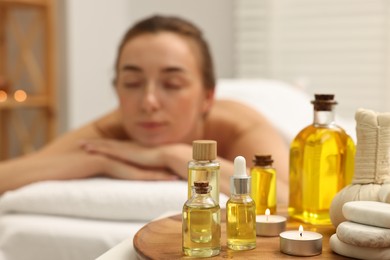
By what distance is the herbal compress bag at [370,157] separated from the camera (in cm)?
94

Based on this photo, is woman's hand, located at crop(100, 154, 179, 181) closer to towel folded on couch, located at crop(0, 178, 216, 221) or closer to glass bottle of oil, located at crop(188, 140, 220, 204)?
towel folded on couch, located at crop(0, 178, 216, 221)

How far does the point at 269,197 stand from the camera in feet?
3.52

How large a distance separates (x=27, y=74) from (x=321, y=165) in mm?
2294

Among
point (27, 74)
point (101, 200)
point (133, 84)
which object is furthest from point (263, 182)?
point (27, 74)

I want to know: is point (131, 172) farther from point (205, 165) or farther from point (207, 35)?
point (207, 35)

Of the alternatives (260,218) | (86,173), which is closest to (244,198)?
(260,218)

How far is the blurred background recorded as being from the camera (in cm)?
293

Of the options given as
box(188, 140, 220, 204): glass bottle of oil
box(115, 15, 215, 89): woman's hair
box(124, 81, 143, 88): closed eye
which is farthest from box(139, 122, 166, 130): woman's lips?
box(188, 140, 220, 204): glass bottle of oil

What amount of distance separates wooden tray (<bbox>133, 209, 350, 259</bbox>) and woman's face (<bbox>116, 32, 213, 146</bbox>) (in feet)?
2.43

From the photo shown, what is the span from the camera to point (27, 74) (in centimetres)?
310

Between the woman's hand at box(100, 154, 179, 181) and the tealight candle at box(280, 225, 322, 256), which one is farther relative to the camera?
the woman's hand at box(100, 154, 179, 181)


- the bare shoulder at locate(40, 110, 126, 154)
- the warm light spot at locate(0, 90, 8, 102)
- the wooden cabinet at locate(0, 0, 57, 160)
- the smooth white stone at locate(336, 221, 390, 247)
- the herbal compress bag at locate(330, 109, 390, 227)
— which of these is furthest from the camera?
the wooden cabinet at locate(0, 0, 57, 160)

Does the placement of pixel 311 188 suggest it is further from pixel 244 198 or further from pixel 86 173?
pixel 86 173

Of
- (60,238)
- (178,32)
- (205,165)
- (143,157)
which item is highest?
(178,32)
